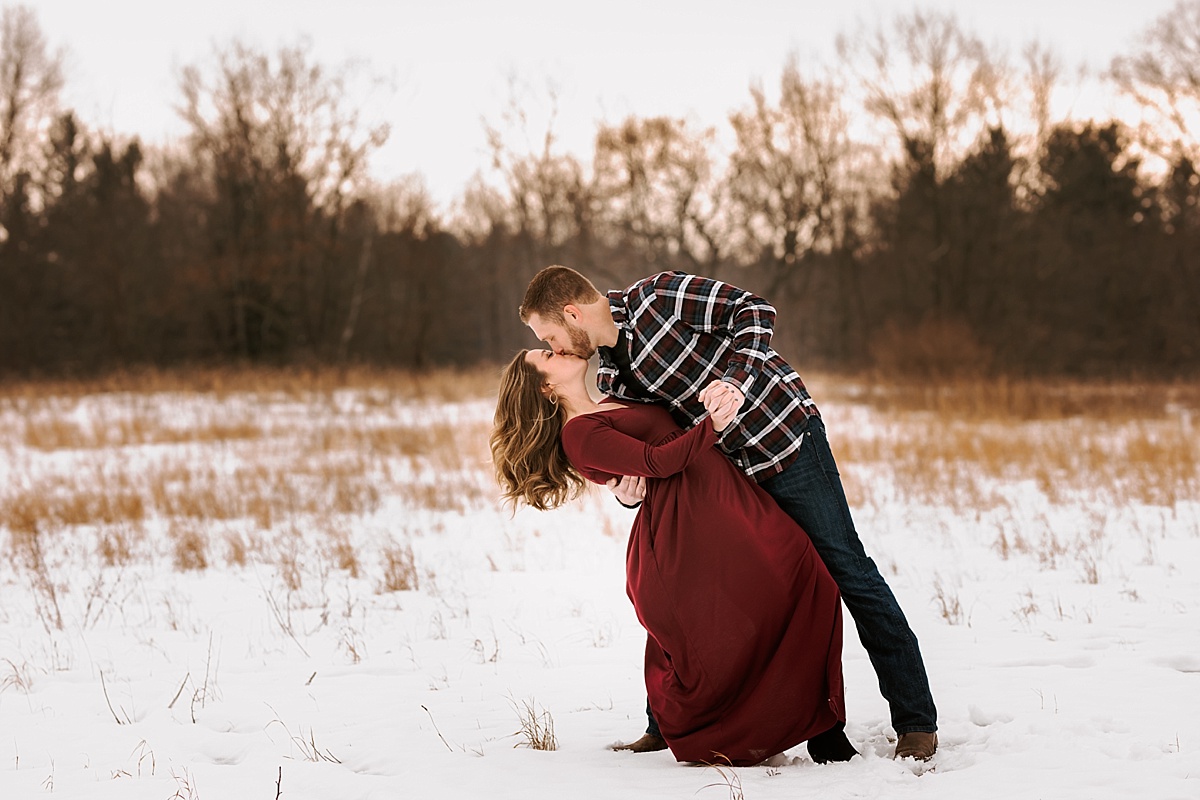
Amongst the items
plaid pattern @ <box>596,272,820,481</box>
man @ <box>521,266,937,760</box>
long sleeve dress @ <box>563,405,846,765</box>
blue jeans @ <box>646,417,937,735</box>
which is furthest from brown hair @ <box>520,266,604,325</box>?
blue jeans @ <box>646,417,937,735</box>

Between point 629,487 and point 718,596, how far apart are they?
49cm

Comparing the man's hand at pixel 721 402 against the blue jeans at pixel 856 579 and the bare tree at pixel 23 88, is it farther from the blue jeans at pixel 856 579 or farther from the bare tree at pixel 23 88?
the bare tree at pixel 23 88

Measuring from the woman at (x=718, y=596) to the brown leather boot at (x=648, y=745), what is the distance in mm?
264

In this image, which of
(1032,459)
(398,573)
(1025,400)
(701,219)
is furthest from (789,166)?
(398,573)

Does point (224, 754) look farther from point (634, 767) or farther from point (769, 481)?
point (769, 481)

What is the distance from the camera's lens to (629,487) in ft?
11.7

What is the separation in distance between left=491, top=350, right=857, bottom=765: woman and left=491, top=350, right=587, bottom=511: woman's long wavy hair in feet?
0.32

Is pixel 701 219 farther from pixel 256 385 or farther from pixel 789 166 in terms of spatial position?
pixel 256 385

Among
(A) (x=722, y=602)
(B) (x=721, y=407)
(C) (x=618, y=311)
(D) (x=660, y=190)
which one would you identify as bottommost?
(A) (x=722, y=602)

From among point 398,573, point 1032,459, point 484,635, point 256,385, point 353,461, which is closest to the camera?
point 484,635

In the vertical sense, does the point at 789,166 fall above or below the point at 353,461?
above

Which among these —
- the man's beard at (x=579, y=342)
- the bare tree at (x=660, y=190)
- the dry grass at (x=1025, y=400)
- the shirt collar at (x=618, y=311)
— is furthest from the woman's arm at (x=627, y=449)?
the bare tree at (x=660, y=190)

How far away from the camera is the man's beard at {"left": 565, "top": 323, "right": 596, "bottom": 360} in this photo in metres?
3.54

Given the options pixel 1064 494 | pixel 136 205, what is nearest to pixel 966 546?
pixel 1064 494
